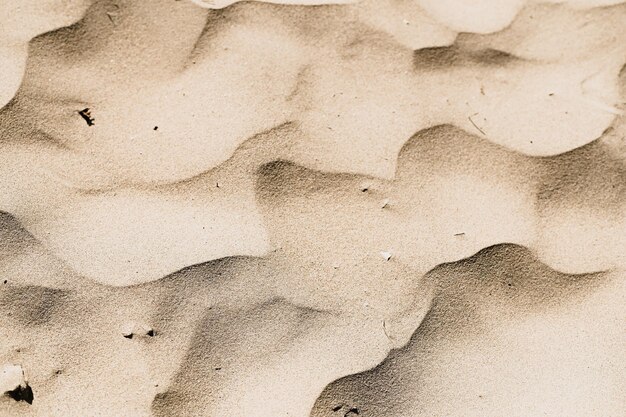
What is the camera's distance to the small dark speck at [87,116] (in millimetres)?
1514

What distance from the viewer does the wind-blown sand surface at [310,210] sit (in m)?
1.31

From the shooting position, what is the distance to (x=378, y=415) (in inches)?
51.0

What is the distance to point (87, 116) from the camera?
59.8 inches

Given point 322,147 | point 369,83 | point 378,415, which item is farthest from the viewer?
point 369,83

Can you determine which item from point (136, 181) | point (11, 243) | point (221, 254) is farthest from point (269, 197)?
point (11, 243)

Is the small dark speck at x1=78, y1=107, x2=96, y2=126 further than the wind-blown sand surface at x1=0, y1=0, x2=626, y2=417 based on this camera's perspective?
Yes

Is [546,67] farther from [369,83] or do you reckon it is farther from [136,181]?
[136,181]

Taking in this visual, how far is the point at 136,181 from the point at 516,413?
909 mm

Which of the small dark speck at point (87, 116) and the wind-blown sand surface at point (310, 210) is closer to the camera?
the wind-blown sand surface at point (310, 210)

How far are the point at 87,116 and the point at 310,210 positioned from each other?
0.55 metres

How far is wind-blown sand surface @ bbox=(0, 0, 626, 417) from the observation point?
131cm

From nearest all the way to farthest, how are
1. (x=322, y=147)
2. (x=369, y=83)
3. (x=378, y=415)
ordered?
(x=378, y=415) < (x=322, y=147) < (x=369, y=83)

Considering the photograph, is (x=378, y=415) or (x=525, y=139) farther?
(x=525, y=139)

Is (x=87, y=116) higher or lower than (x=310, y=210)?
higher
